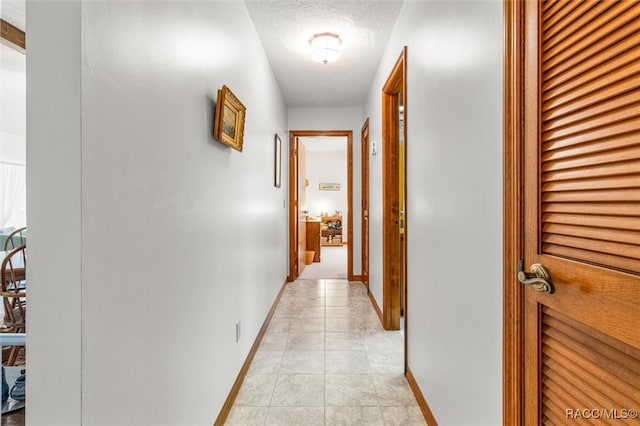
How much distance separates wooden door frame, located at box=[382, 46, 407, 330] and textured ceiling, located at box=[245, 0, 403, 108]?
1.61 feet

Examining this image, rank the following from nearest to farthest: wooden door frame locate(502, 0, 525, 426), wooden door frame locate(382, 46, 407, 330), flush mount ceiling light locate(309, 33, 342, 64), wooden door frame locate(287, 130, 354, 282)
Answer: wooden door frame locate(502, 0, 525, 426) < flush mount ceiling light locate(309, 33, 342, 64) < wooden door frame locate(382, 46, 407, 330) < wooden door frame locate(287, 130, 354, 282)

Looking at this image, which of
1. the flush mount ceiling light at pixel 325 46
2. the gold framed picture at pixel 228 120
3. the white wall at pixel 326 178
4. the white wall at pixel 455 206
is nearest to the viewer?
the white wall at pixel 455 206

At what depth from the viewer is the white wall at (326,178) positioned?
9.59 meters

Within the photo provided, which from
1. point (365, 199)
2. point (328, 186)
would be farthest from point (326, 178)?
point (365, 199)

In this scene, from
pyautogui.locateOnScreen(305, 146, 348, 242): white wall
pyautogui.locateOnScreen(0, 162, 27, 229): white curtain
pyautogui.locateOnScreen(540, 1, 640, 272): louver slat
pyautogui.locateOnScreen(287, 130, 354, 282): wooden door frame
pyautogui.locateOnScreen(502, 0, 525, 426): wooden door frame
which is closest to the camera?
pyautogui.locateOnScreen(540, 1, 640, 272): louver slat

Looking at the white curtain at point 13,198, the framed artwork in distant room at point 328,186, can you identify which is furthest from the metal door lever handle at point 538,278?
the framed artwork in distant room at point 328,186

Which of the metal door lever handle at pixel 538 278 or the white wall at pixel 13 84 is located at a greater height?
the white wall at pixel 13 84

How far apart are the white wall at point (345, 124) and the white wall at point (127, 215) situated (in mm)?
3022

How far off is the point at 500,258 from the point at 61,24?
1.27 meters

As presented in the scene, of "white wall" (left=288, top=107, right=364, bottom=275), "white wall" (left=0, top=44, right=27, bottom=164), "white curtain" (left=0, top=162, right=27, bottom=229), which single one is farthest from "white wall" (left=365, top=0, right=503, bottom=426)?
"white curtain" (left=0, top=162, right=27, bottom=229)

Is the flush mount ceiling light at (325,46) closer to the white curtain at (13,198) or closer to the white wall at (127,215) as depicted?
the white wall at (127,215)

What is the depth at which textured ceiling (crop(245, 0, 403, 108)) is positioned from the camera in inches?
90.0

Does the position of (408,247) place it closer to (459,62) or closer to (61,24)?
(459,62)

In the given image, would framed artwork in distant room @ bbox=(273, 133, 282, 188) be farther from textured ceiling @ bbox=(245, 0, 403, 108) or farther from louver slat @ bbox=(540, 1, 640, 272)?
louver slat @ bbox=(540, 1, 640, 272)
